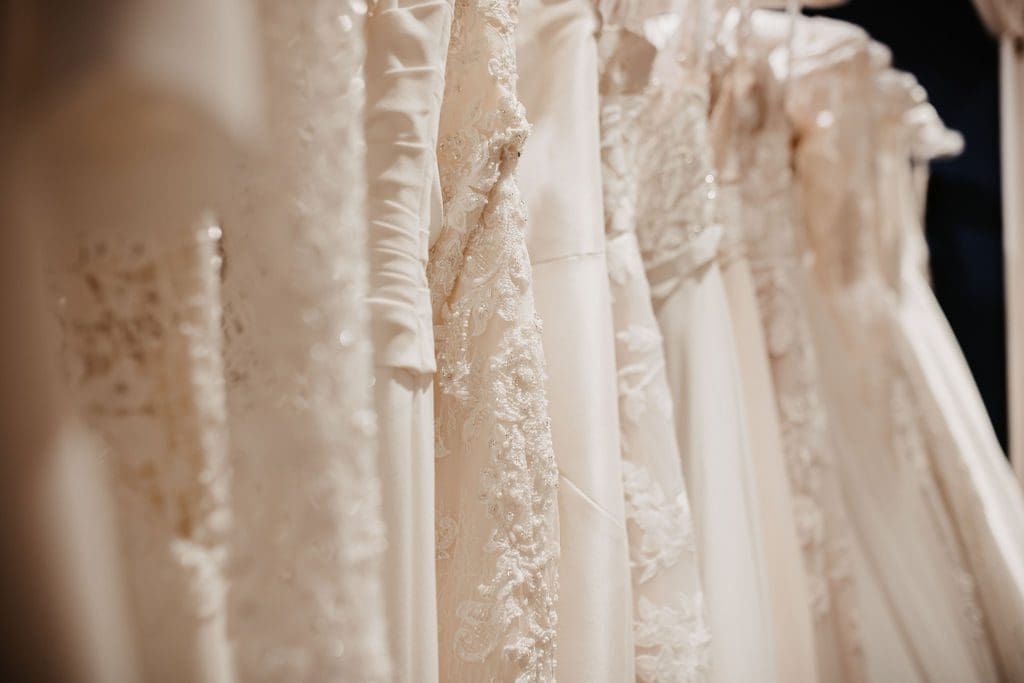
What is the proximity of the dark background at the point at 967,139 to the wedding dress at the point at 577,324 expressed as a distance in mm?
1230

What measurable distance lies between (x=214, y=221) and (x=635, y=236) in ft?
1.55

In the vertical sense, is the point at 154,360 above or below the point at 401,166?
below

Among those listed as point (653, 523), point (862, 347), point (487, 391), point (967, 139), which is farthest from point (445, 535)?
point (967, 139)

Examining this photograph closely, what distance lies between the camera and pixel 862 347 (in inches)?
43.4

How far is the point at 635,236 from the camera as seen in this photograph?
2.25ft

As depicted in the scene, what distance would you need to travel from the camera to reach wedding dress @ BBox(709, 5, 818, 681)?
2.50 ft

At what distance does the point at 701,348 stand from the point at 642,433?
128 mm

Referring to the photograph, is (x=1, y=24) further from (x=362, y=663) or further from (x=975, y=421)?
(x=975, y=421)

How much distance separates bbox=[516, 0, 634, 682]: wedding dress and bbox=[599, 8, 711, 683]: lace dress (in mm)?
38

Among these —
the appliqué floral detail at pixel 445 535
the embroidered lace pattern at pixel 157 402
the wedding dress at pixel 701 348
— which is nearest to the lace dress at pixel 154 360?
the embroidered lace pattern at pixel 157 402

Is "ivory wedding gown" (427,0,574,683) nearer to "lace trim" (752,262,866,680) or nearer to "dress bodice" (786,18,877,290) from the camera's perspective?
"lace trim" (752,262,866,680)

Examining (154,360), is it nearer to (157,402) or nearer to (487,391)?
(157,402)

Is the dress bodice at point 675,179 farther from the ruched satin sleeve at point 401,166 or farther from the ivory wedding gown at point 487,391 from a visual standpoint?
the ruched satin sleeve at point 401,166

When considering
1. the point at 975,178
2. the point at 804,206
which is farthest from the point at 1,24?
the point at 975,178
